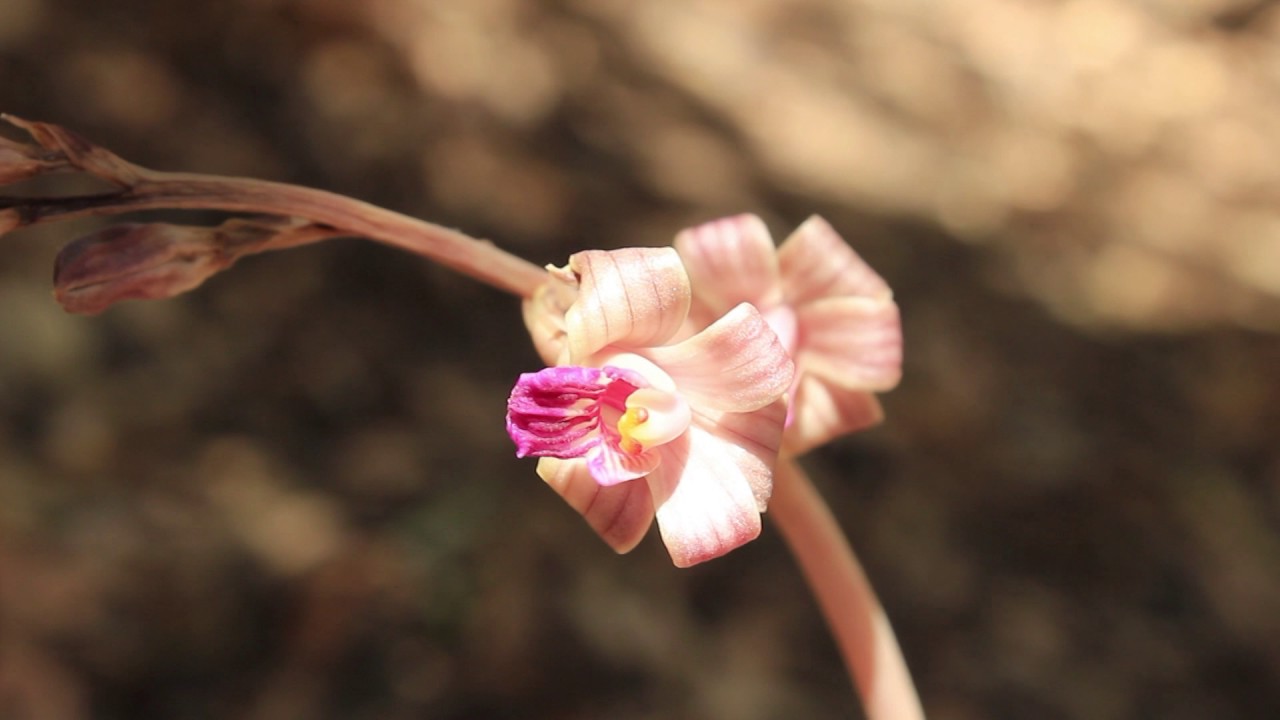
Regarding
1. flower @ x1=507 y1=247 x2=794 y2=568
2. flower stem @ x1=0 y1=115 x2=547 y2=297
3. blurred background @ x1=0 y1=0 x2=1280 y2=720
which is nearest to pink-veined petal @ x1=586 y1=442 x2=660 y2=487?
flower @ x1=507 y1=247 x2=794 y2=568

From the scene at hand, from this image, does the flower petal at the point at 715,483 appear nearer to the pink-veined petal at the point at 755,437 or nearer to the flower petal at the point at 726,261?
the pink-veined petal at the point at 755,437

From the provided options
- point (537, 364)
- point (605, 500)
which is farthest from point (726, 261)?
point (537, 364)

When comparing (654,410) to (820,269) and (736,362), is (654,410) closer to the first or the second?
(736,362)

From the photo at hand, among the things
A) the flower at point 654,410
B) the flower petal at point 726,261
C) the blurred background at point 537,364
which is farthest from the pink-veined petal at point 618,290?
the blurred background at point 537,364

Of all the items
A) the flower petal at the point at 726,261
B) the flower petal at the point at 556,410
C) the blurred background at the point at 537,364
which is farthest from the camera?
the blurred background at the point at 537,364

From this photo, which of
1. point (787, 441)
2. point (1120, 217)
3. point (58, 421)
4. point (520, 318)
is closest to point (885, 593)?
point (520, 318)

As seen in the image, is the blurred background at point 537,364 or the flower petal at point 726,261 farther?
the blurred background at point 537,364

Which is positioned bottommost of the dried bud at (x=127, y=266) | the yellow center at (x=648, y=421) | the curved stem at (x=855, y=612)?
the curved stem at (x=855, y=612)
